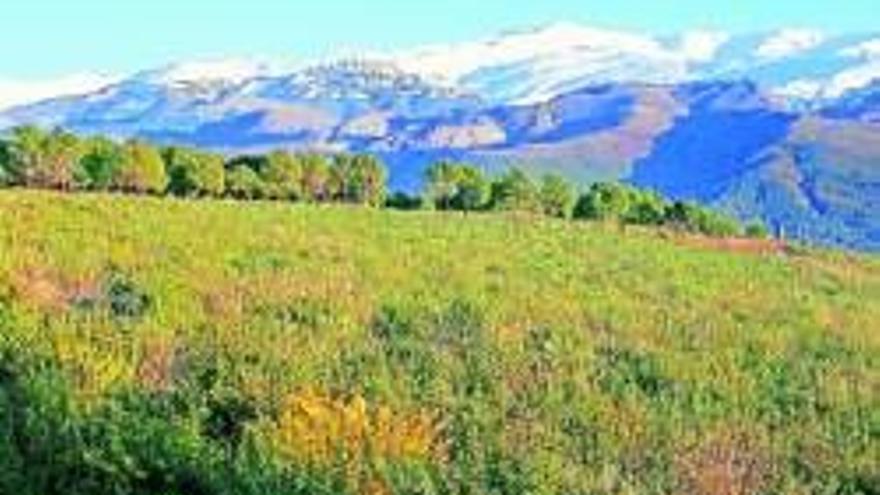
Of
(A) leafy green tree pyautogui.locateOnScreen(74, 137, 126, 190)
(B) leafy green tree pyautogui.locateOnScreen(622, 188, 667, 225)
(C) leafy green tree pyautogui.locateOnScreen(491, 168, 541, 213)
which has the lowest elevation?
(B) leafy green tree pyautogui.locateOnScreen(622, 188, 667, 225)

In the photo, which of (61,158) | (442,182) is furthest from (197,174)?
(442,182)

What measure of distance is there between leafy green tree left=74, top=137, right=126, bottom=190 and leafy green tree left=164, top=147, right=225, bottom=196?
4.33 m

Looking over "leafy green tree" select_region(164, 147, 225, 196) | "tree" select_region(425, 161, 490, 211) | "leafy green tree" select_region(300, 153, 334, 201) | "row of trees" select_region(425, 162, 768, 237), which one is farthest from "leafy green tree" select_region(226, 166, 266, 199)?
"tree" select_region(425, 161, 490, 211)

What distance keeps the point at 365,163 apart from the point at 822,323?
328 ft

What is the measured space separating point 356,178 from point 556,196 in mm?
13689

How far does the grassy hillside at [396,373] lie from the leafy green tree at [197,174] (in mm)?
68362

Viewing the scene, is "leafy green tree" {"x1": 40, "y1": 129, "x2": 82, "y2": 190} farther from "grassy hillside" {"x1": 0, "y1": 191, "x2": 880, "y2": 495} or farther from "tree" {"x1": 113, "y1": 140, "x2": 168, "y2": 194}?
"grassy hillside" {"x1": 0, "y1": 191, "x2": 880, "y2": 495}

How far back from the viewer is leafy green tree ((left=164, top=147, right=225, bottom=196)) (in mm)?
125438

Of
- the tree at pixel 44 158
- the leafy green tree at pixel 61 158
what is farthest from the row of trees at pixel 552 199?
the tree at pixel 44 158

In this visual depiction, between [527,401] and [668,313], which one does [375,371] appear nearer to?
[527,401]

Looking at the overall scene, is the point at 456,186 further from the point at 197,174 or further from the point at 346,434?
the point at 346,434

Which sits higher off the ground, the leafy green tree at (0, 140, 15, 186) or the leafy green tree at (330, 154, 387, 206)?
the leafy green tree at (0, 140, 15, 186)

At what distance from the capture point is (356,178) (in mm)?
142250

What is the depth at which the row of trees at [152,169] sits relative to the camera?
4749 inches
